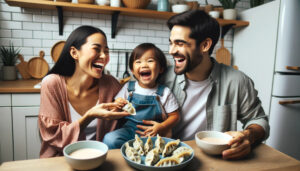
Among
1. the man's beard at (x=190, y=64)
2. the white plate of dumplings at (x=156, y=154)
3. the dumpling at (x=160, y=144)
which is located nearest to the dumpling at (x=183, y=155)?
the white plate of dumplings at (x=156, y=154)

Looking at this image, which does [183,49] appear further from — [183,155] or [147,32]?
[147,32]

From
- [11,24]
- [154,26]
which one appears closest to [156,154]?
[154,26]

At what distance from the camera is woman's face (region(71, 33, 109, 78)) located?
137cm

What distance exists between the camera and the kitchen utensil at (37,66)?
2.80 meters

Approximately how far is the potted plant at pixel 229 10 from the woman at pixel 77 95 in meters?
2.30

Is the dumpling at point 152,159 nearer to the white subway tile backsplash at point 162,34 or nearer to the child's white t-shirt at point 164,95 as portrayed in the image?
the child's white t-shirt at point 164,95

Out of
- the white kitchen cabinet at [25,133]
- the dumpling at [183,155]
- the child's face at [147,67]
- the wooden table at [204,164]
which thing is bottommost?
the white kitchen cabinet at [25,133]

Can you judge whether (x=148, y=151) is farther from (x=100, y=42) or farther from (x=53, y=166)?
(x=100, y=42)

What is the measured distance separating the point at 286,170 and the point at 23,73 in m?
2.89

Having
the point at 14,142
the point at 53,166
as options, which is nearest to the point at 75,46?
the point at 53,166

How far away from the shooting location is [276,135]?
8.83 feet

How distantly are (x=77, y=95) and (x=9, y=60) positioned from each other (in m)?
1.75

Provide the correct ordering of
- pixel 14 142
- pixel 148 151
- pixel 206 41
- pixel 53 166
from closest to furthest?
pixel 53 166 → pixel 148 151 → pixel 206 41 → pixel 14 142

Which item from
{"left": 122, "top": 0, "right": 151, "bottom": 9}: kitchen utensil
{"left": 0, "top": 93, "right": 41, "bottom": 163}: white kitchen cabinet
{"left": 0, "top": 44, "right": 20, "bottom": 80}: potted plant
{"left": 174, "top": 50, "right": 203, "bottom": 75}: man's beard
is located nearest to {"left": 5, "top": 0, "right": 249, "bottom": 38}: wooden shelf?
{"left": 122, "top": 0, "right": 151, "bottom": 9}: kitchen utensil
